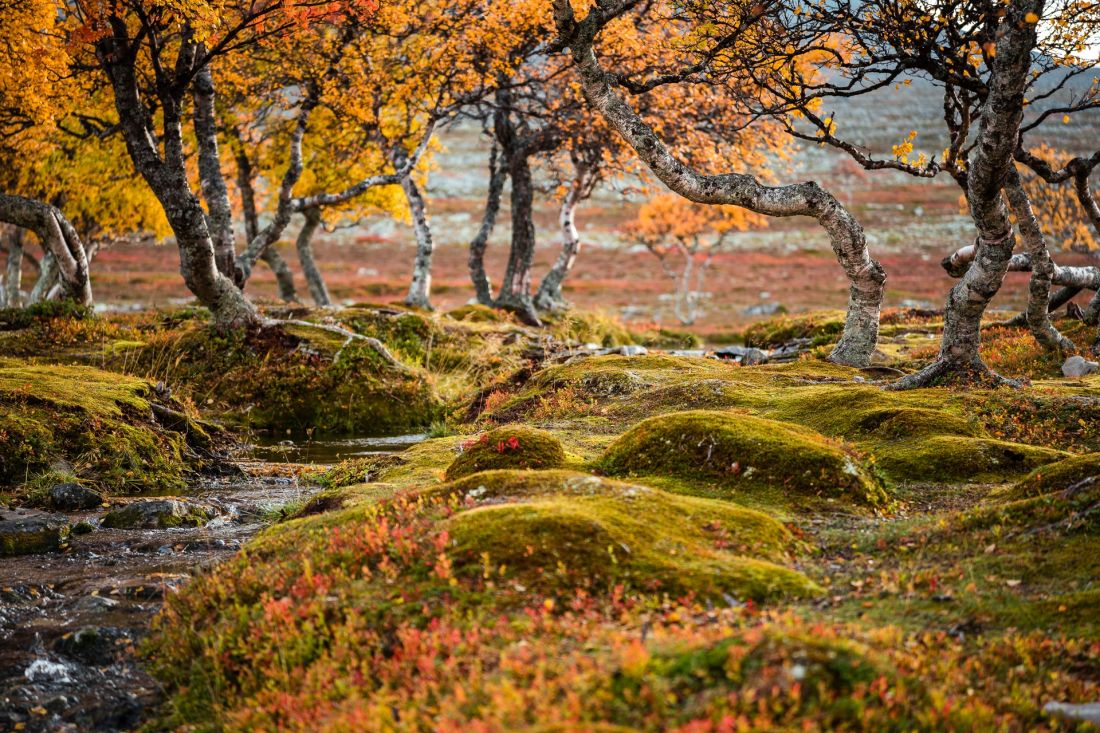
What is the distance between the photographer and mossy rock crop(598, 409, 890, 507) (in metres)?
8.91

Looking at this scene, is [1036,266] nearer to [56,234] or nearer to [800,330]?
[800,330]

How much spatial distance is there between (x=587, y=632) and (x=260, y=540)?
4369mm

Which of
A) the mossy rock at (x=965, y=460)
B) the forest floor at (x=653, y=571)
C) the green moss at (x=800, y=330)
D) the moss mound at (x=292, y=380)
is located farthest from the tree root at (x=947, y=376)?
the moss mound at (x=292, y=380)

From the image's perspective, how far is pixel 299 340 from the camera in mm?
19953

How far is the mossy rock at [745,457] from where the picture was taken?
891 centimetres

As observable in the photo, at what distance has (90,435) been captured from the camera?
12.8 metres

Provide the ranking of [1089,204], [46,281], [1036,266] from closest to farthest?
[1036,266], [1089,204], [46,281]

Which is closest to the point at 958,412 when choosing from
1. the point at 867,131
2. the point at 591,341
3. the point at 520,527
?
the point at 520,527

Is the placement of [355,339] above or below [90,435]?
above

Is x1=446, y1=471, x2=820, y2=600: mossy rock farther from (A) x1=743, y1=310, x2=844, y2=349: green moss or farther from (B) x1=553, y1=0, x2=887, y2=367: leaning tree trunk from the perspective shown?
(A) x1=743, y1=310, x2=844, y2=349: green moss

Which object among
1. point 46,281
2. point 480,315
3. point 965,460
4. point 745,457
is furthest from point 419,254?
point 965,460

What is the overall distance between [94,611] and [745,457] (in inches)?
265

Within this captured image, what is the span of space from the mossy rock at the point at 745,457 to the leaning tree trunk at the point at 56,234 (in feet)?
56.3

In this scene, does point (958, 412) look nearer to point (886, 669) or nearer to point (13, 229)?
point (886, 669)
